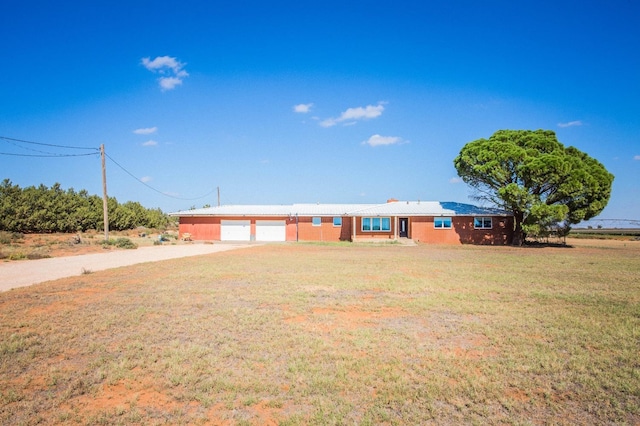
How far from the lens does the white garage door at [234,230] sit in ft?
123

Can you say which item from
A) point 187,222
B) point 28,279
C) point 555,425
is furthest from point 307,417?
point 187,222

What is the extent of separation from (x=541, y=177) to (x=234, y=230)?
2753cm

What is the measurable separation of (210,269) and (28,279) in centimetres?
619

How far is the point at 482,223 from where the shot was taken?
33875mm

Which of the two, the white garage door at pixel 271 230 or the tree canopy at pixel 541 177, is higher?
the tree canopy at pixel 541 177

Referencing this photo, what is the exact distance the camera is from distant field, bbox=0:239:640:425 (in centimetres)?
432

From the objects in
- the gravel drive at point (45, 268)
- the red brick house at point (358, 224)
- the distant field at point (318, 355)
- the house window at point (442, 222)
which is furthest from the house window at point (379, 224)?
the distant field at point (318, 355)

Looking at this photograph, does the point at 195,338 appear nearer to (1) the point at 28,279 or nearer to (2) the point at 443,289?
(2) the point at 443,289

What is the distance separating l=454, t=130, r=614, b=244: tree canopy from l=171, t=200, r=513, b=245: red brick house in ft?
11.3

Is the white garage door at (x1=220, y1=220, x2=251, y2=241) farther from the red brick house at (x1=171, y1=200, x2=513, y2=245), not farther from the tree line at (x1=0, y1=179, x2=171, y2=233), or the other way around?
the tree line at (x1=0, y1=179, x2=171, y2=233)

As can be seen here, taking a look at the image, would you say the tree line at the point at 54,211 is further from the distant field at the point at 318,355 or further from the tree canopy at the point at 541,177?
the tree canopy at the point at 541,177

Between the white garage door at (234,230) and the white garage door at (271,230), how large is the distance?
4.03ft

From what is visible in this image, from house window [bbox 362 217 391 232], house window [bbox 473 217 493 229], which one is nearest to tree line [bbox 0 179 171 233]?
house window [bbox 362 217 391 232]

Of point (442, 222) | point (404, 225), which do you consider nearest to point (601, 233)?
point (442, 222)
